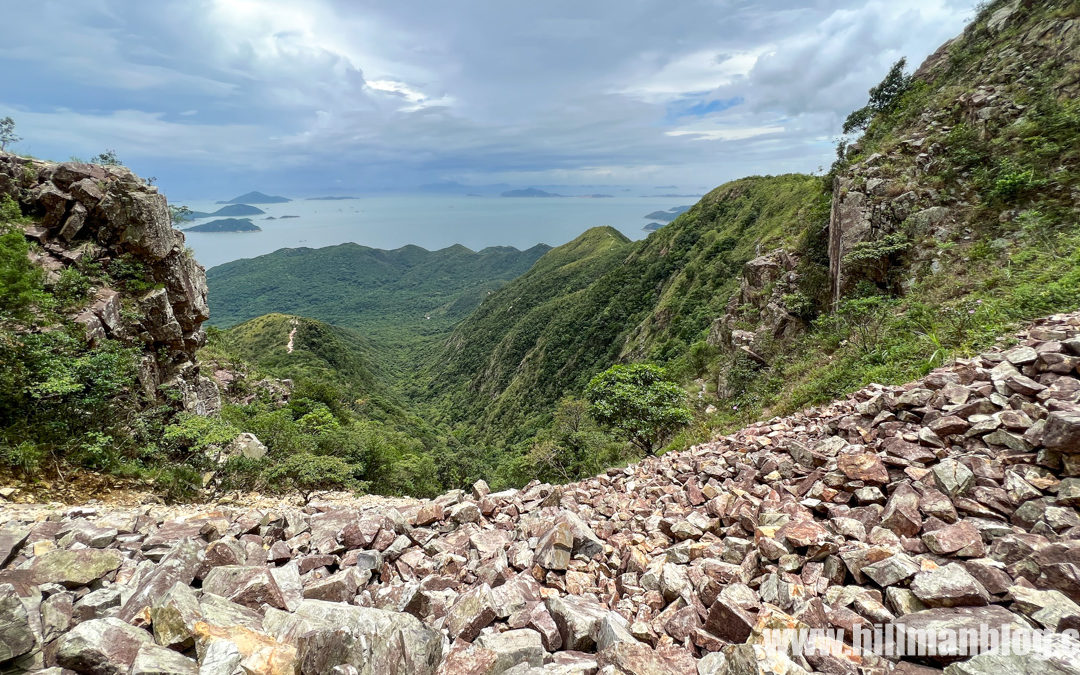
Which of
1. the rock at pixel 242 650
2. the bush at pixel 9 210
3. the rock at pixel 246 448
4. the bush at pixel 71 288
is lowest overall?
the rock at pixel 246 448

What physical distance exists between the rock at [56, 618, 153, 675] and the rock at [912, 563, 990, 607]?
546cm

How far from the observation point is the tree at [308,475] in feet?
35.6

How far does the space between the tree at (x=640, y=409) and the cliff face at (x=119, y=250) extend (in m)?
14.4

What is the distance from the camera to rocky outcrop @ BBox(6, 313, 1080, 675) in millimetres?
2848

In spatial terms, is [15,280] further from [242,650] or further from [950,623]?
[950,623]

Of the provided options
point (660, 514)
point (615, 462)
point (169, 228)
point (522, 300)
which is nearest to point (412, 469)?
point (615, 462)

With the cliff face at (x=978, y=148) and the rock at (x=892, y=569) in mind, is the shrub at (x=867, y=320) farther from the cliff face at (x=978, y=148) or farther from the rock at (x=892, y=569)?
the rock at (x=892, y=569)

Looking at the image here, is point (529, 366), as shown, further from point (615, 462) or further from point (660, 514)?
point (660, 514)

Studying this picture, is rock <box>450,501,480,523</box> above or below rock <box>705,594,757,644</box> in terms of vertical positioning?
below

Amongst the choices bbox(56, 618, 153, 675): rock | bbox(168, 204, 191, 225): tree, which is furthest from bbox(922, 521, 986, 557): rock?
bbox(168, 204, 191, 225): tree

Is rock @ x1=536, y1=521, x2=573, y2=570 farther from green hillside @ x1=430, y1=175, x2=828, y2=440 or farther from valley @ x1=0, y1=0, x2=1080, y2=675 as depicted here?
green hillside @ x1=430, y1=175, x2=828, y2=440

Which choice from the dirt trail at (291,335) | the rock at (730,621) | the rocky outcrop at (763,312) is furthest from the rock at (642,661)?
the dirt trail at (291,335)

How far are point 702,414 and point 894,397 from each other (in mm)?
9979

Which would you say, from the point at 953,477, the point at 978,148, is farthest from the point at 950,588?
the point at 978,148
